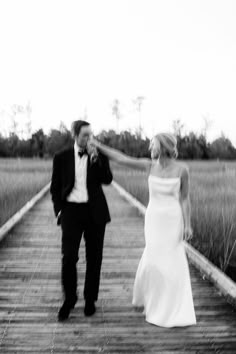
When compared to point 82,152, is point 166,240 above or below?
below

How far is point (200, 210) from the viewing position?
9523mm

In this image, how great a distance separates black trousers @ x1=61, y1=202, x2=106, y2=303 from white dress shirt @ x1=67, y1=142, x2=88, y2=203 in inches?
2.0

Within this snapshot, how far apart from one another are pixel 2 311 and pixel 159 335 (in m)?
1.52

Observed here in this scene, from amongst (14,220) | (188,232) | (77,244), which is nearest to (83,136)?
(77,244)

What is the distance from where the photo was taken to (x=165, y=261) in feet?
13.8

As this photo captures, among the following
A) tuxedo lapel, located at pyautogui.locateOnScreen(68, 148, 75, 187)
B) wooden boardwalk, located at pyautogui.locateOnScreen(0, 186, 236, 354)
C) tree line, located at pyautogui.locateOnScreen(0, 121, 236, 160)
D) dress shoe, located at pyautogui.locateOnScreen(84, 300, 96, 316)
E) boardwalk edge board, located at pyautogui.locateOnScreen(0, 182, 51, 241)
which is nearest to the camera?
wooden boardwalk, located at pyautogui.locateOnScreen(0, 186, 236, 354)

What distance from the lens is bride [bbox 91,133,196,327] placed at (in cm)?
407

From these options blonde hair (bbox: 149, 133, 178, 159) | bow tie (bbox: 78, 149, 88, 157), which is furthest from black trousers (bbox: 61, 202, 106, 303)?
blonde hair (bbox: 149, 133, 178, 159)

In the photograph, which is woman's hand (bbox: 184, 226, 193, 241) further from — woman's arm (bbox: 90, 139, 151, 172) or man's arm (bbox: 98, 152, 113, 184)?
man's arm (bbox: 98, 152, 113, 184)

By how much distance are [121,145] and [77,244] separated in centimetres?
6205

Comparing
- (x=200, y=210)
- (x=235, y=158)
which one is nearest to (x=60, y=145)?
(x=235, y=158)

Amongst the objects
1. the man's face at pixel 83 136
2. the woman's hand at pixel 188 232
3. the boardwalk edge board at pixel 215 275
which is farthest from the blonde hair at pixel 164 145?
the boardwalk edge board at pixel 215 275

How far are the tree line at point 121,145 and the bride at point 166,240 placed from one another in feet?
189

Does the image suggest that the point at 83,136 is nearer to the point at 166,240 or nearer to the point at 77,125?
the point at 77,125
